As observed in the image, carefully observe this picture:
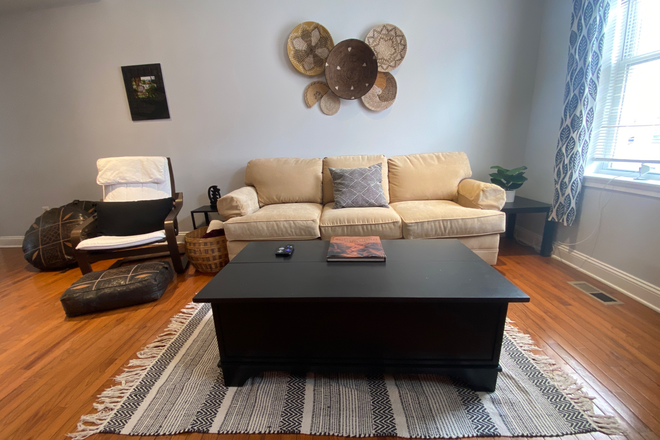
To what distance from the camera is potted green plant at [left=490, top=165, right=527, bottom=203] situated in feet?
8.15

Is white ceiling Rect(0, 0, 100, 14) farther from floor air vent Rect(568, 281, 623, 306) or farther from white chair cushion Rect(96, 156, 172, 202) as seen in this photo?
floor air vent Rect(568, 281, 623, 306)

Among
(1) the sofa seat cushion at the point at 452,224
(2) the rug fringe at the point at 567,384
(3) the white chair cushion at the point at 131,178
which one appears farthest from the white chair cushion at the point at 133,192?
(2) the rug fringe at the point at 567,384

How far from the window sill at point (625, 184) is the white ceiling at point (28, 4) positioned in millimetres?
4684

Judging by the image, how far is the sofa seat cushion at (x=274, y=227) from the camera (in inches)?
83.7

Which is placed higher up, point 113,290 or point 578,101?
point 578,101

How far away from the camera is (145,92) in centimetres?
280

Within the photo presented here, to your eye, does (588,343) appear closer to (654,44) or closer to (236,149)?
(654,44)

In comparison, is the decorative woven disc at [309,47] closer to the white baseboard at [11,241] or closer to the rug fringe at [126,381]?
the rug fringe at [126,381]

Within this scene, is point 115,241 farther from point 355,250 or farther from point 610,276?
point 610,276

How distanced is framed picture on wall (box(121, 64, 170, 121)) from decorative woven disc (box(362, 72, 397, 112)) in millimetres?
2055

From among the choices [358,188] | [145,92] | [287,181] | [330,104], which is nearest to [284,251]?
[358,188]

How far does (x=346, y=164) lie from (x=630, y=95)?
210 centimetres

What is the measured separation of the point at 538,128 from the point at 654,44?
2.97 feet

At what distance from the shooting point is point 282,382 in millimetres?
1228
